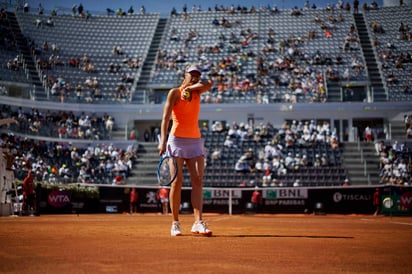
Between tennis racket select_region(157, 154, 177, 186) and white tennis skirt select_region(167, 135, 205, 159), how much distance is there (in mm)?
104

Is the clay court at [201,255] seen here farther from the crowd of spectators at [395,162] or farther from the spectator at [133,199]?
the crowd of spectators at [395,162]

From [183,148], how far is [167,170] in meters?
0.56

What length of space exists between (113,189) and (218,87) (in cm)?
1327

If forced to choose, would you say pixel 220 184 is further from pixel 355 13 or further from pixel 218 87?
pixel 355 13

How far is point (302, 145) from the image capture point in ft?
97.6

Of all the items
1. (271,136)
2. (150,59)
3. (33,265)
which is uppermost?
(150,59)

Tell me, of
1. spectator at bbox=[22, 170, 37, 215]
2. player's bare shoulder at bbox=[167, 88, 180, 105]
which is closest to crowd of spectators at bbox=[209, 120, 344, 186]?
spectator at bbox=[22, 170, 37, 215]

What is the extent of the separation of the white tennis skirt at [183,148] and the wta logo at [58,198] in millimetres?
17740

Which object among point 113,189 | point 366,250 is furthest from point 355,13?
point 366,250

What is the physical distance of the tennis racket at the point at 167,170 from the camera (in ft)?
22.7

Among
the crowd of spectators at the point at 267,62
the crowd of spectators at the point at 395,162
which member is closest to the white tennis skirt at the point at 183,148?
the crowd of spectators at the point at 395,162

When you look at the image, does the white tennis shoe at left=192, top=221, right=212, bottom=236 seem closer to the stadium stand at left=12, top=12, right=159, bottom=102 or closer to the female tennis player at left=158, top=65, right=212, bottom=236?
the female tennis player at left=158, top=65, right=212, bottom=236

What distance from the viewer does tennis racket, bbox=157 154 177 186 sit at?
691 centimetres

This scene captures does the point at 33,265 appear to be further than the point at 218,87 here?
No
